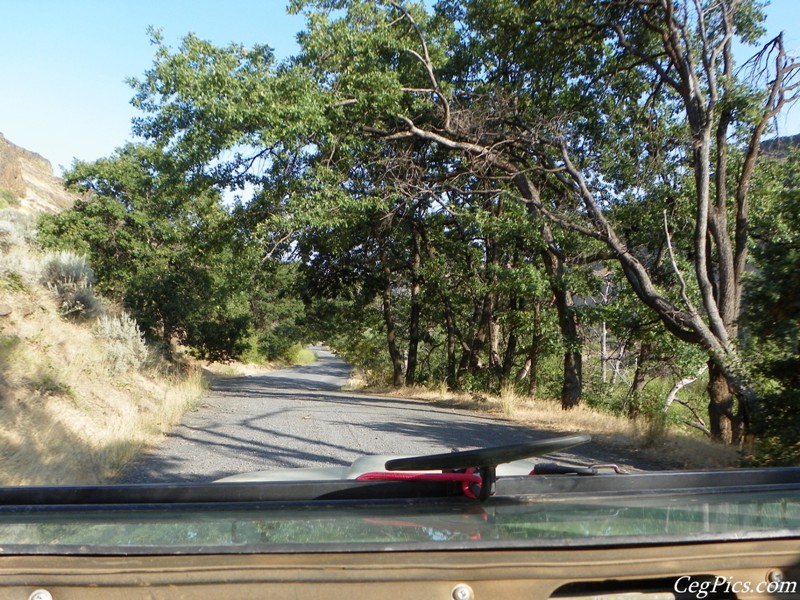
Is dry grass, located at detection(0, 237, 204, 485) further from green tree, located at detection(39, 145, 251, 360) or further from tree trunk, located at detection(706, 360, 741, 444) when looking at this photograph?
tree trunk, located at detection(706, 360, 741, 444)

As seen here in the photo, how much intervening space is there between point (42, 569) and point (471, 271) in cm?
2446

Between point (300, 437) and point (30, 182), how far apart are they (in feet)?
218

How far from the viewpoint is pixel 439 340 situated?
130ft

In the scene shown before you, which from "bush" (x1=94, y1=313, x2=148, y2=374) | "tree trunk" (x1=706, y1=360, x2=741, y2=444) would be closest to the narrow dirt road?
"bush" (x1=94, y1=313, x2=148, y2=374)

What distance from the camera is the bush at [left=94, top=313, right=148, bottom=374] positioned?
1535 centimetres

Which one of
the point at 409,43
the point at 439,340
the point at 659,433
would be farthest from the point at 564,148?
the point at 439,340

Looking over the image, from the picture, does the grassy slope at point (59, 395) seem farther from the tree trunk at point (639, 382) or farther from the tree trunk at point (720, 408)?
the tree trunk at point (639, 382)

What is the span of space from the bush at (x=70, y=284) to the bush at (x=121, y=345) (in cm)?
54

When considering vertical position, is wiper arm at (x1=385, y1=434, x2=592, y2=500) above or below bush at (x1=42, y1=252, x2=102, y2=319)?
below

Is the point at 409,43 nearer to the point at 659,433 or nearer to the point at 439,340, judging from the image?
the point at 659,433

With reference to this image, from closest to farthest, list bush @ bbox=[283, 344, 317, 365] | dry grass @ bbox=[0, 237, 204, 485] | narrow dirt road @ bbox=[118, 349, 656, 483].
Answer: dry grass @ bbox=[0, 237, 204, 485] → narrow dirt road @ bbox=[118, 349, 656, 483] → bush @ bbox=[283, 344, 317, 365]

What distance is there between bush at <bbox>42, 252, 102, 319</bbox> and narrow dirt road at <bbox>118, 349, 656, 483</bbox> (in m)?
3.46

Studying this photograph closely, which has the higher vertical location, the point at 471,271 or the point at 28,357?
the point at 471,271

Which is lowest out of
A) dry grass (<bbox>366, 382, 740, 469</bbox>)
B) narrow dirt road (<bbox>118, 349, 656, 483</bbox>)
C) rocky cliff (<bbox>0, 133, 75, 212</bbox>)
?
narrow dirt road (<bbox>118, 349, 656, 483</bbox>)
